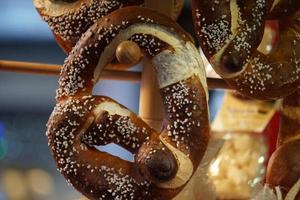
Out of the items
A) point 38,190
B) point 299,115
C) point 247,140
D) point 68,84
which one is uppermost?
point 68,84

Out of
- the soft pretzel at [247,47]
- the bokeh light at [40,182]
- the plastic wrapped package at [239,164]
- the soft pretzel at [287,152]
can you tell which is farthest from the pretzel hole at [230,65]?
the bokeh light at [40,182]

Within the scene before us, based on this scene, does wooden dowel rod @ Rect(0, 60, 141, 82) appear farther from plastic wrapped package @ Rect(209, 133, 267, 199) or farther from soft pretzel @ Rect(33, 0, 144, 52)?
plastic wrapped package @ Rect(209, 133, 267, 199)

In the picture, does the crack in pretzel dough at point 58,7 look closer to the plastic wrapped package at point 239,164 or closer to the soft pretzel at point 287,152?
the soft pretzel at point 287,152

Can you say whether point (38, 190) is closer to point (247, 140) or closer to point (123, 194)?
point (247, 140)

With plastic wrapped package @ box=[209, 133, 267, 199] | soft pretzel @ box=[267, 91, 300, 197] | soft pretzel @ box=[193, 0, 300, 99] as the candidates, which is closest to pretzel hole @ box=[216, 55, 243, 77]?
soft pretzel @ box=[193, 0, 300, 99]

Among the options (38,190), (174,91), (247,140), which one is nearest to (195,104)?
(174,91)

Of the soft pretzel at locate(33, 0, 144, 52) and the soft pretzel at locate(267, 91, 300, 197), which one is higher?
the soft pretzel at locate(33, 0, 144, 52)
